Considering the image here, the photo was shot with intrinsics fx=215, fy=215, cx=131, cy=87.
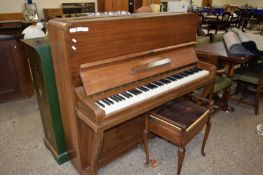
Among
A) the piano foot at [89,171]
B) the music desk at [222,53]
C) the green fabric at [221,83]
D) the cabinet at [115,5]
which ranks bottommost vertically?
the piano foot at [89,171]

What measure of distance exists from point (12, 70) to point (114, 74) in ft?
6.76

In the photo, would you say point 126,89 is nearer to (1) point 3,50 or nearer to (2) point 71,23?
(2) point 71,23

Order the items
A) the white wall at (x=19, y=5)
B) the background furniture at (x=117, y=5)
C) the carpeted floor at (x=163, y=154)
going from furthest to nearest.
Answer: the background furniture at (x=117, y=5) → the white wall at (x=19, y=5) → the carpeted floor at (x=163, y=154)

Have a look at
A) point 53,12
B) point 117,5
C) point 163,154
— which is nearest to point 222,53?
point 163,154

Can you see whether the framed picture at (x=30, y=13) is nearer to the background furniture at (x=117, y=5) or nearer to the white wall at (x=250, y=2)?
the background furniture at (x=117, y=5)

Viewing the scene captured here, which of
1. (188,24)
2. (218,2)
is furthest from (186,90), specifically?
(218,2)

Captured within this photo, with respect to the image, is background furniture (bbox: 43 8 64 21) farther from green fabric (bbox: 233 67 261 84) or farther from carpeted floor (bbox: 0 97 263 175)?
green fabric (bbox: 233 67 261 84)

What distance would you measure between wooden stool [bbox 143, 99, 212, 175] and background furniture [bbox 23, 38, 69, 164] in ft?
2.41

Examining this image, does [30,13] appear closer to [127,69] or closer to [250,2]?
[127,69]

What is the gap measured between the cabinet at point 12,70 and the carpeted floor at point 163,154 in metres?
0.50

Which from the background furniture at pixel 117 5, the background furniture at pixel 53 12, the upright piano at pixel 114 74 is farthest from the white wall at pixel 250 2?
the upright piano at pixel 114 74

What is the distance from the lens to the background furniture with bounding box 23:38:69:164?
1.53 meters

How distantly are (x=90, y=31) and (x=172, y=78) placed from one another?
0.82 m

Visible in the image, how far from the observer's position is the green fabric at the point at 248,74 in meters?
2.58
